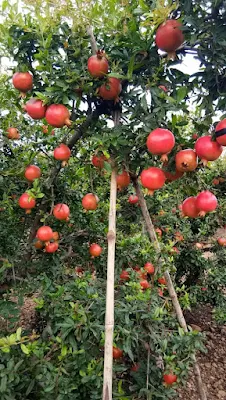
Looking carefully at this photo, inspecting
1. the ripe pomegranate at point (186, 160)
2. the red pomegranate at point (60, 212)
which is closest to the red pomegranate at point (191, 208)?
the ripe pomegranate at point (186, 160)

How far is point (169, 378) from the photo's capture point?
1.63 metres

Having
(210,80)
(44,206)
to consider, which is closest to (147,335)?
(44,206)

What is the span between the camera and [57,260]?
199 cm

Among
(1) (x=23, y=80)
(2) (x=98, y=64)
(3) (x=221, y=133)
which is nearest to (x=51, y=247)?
(1) (x=23, y=80)

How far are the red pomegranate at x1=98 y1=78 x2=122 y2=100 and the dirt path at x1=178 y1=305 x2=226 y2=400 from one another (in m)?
1.83

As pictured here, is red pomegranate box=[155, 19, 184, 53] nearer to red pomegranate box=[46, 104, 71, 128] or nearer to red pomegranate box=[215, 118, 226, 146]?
red pomegranate box=[215, 118, 226, 146]

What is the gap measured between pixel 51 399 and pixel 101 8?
1.64 meters

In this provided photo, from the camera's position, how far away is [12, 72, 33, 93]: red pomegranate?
146cm

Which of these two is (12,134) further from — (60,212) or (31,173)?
(60,212)

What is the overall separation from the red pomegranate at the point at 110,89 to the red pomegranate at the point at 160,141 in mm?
275

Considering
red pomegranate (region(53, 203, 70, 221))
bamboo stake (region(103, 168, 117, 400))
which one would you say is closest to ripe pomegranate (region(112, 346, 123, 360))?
bamboo stake (region(103, 168, 117, 400))

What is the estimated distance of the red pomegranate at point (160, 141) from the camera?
1.22m

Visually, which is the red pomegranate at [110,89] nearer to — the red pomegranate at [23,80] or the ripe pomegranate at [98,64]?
the ripe pomegranate at [98,64]

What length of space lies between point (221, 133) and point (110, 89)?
48 cm
